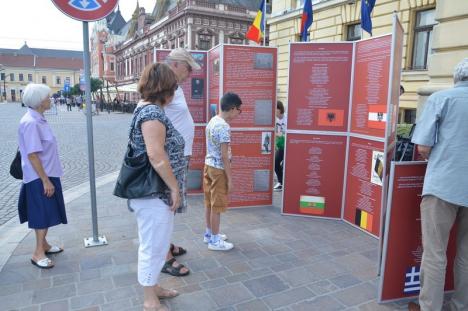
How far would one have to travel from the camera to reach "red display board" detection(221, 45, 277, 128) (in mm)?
5422

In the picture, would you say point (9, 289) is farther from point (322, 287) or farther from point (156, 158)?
point (322, 287)

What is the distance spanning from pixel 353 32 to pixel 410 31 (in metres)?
3.41

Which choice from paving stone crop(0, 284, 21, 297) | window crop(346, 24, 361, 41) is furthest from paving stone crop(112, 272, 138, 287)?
window crop(346, 24, 361, 41)

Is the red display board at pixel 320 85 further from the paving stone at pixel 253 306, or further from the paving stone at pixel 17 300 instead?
the paving stone at pixel 17 300

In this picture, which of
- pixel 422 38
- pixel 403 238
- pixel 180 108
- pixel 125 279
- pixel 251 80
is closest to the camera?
pixel 403 238

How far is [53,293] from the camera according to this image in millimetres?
3119

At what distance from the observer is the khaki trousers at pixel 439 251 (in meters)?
2.54

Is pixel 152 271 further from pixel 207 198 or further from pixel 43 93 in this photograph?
pixel 43 93

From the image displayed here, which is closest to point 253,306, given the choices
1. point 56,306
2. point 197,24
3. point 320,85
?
point 56,306

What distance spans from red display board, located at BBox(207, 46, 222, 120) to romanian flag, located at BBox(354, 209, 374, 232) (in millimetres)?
2687

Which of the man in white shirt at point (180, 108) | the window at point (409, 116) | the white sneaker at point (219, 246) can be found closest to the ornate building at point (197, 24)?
the window at point (409, 116)

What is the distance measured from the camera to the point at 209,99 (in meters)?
6.22

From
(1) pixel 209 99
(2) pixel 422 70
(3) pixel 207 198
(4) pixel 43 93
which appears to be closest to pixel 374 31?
(2) pixel 422 70

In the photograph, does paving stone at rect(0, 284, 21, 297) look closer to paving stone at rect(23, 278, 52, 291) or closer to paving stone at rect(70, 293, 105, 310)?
paving stone at rect(23, 278, 52, 291)
